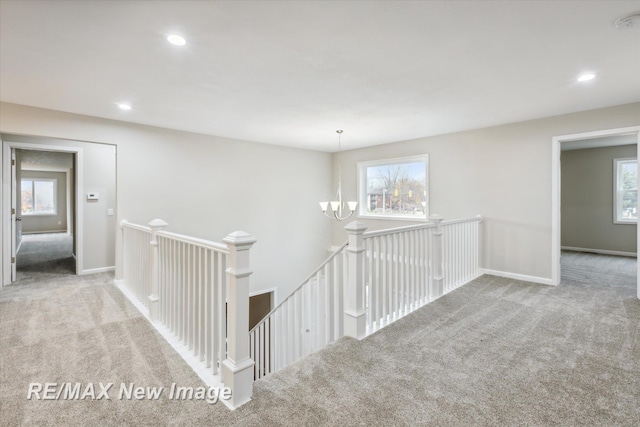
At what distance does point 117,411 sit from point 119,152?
3727 mm

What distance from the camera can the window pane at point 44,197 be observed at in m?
10.3

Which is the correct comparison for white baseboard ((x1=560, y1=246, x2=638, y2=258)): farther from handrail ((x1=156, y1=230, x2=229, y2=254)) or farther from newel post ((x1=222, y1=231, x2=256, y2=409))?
handrail ((x1=156, y1=230, x2=229, y2=254))

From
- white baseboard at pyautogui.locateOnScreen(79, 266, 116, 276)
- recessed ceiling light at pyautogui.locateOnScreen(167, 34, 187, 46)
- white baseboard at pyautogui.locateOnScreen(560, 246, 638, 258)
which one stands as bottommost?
white baseboard at pyautogui.locateOnScreen(79, 266, 116, 276)

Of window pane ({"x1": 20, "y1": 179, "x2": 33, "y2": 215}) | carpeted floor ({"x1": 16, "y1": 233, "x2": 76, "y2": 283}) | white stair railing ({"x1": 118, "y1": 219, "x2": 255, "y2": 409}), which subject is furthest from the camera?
window pane ({"x1": 20, "y1": 179, "x2": 33, "y2": 215})

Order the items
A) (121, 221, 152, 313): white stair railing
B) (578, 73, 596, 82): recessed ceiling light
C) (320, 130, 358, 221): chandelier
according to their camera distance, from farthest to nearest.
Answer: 1. (320, 130, 358, 221): chandelier
2. (121, 221, 152, 313): white stair railing
3. (578, 73, 596, 82): recessed ceiling light

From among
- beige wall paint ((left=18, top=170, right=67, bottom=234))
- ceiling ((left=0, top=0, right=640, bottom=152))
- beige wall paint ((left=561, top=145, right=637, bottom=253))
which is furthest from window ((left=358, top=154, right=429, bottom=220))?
beige wall paint ((left=18, top=170, right=67, bottom=234))

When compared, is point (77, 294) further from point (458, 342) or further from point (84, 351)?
point (458, 342)

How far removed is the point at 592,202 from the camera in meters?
6.75

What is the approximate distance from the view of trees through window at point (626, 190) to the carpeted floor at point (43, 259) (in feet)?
34.2

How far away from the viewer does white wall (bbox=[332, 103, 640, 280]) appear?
167 inches

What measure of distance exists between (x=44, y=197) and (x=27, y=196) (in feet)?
1.38

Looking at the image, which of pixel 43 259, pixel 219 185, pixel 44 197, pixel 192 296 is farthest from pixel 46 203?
pixel 192 296

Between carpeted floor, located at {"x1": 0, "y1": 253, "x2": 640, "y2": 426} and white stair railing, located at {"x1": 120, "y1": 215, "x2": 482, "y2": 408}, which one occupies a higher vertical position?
white stair railing, located at {"x1": 120, "y1": 215, "x2": 482, "y2": 408}

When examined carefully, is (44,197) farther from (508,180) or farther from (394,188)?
(508,180)
